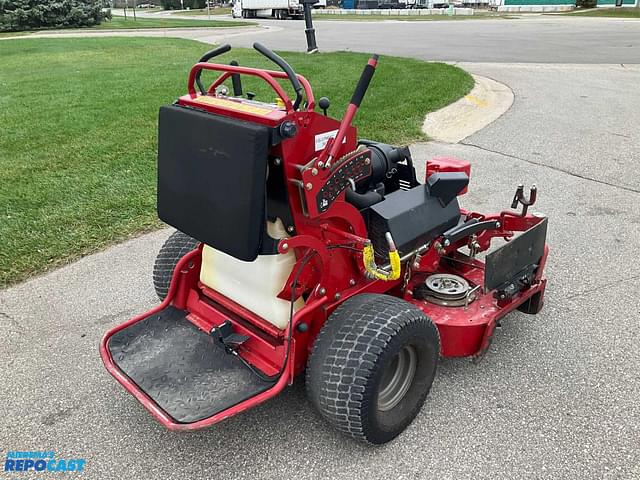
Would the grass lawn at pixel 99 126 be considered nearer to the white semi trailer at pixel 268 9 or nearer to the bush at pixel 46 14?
the bush at pixel 46 14

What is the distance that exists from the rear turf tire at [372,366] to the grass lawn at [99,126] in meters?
2.79

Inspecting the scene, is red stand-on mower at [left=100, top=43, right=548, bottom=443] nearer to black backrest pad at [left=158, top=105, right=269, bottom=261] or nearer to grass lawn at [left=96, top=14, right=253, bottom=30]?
black backrest pad at [left=158, top=105, right=269, bottom=261]

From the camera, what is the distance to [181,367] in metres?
2.67

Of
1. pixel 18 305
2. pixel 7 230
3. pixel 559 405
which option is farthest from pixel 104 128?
pixel 559 405

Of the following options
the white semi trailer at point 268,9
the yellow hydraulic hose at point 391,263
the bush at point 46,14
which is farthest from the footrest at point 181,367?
the white semi trailer at point 268,9

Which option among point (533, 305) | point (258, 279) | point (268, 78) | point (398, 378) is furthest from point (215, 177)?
point (533, 305)

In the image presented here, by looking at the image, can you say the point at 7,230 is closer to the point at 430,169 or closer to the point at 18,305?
the point at 18,305

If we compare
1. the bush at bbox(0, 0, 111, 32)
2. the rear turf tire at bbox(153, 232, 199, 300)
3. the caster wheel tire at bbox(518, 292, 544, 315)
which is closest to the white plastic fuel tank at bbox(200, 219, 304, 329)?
the rear turf tire at bbox(153, 232, 199, 300)

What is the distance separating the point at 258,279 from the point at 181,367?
0.56 metres

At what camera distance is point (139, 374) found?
8.58 ft

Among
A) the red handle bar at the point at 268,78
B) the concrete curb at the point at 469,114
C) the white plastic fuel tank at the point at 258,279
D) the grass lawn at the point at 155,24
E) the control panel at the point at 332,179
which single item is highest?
the red handle bar at the point at 268,78

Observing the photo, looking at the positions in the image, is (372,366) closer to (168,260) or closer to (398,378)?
(398,378)

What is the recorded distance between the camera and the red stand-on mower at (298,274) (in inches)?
91.3

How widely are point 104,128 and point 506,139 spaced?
217 inches
